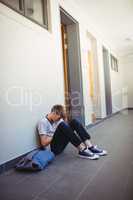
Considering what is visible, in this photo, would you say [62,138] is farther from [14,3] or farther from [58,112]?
[14,3]

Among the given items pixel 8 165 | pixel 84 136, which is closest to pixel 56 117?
pixel 84 136

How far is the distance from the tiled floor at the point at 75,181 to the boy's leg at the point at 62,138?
141 millimetres

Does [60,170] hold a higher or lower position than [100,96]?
lower

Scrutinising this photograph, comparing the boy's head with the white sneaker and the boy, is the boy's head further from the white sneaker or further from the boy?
the white sneaker

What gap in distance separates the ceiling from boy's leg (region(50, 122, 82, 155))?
3010 millimetres

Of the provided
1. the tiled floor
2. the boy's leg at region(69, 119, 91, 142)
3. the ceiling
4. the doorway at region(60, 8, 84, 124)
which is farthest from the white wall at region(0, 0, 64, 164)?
the ceiling

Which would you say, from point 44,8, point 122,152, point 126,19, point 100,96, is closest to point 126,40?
point 126,19

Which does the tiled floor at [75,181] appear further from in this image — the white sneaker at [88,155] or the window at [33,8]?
the window at [33,8]

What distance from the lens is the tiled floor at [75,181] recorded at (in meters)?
1.64

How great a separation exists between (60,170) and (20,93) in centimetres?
101

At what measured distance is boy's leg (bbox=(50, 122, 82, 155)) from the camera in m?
2.55

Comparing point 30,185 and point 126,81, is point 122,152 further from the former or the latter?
point 126,81

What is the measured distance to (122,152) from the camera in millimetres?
2814

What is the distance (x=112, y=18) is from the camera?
556 centimetres
